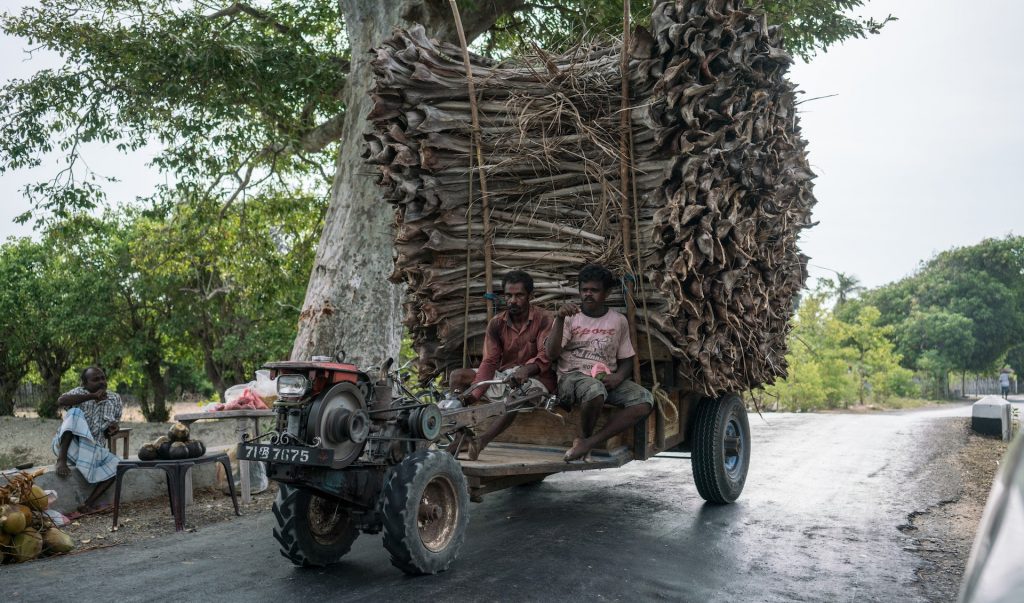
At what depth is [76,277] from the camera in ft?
74.1

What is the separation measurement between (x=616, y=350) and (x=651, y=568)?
1665 mm

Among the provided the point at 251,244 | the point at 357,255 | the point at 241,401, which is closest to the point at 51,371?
the point at 251,244

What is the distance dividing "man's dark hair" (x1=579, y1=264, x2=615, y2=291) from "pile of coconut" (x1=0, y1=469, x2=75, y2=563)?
3990 millimetres

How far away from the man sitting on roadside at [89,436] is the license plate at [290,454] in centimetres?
304

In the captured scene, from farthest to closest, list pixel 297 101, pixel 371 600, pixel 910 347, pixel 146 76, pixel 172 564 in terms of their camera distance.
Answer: pixel 910 347
pixel 297 101
pixel 146 76
pixel 172 564
pixel 371 600

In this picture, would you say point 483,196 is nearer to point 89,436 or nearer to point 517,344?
point 517,344

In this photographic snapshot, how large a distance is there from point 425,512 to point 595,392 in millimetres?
1526

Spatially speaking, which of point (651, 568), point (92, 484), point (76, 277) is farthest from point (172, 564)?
point (76, 277)

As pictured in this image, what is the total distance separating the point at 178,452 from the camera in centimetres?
644

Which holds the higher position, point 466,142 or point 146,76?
point 146,76

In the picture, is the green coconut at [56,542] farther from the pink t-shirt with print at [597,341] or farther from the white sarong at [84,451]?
the pink t-shirt with print at [597,341]

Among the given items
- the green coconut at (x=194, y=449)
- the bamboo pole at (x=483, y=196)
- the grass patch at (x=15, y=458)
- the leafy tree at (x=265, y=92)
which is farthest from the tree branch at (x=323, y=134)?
the green coconut at (x=194, y=449)

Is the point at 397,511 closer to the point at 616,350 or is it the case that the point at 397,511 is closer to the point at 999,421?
the point at 616,350

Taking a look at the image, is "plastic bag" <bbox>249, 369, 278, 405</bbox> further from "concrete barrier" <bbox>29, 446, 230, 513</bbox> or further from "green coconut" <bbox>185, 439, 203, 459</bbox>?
"green coconut" <bbox>185, 439, 203, 459</bbox>
